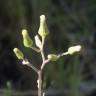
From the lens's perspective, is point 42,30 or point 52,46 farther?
point 52,46

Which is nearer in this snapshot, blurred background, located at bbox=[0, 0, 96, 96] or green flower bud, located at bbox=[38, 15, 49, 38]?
green flower bud, located at bbox=[38, 15, 49, 38]

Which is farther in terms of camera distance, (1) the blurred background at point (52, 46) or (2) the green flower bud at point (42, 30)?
(1) the blurred background at point (52, 46)

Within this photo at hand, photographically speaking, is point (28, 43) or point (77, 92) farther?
point (77, 92)

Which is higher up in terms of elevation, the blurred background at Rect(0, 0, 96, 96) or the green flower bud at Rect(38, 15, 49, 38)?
the blurred background at Rect(0, 0, 96, 96)

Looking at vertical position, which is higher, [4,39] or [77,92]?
[4,39]

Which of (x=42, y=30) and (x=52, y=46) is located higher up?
(x=52, y=46)

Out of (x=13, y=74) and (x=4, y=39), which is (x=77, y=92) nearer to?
(x=13, y=74)

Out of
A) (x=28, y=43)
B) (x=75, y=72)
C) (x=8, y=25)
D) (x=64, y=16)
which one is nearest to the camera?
(x=28, y=43)

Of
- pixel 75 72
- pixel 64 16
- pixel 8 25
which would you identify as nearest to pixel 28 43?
pixel 75 72
